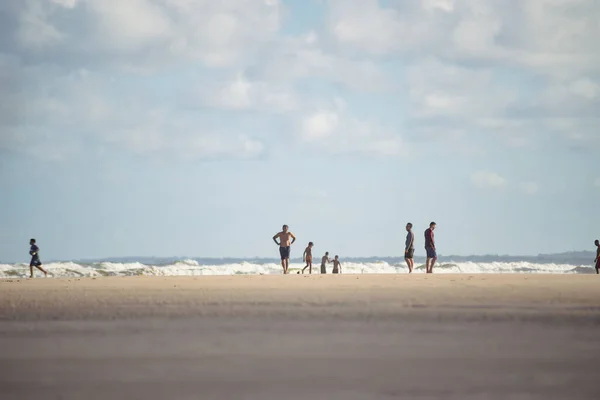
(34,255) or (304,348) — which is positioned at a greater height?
(34,255)

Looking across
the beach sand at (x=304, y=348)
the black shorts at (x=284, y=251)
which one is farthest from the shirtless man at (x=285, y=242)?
the beach sand at (x=304, y=348)

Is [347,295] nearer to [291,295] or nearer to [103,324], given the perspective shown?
[291,295]

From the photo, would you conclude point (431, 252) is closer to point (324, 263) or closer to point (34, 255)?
point (324, 263)

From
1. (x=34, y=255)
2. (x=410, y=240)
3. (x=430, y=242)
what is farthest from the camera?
(x=34, y=255)

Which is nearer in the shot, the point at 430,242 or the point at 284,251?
the point at 430,242

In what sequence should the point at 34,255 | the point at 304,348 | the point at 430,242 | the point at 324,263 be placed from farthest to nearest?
the point at 324,263 → the point at 34,255 → the point at 430,242 → the point at 304,348

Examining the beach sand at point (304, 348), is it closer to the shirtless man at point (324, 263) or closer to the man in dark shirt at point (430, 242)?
the man in dark shirt at point (430, 242)

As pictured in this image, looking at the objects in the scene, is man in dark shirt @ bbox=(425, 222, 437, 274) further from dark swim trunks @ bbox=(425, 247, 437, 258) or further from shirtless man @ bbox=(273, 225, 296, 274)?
shirtless man @ bbox=(273, 225, 296, 274)

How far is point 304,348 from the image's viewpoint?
757 centimetres

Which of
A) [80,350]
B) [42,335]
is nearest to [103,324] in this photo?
[42,335]

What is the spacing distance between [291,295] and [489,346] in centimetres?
758

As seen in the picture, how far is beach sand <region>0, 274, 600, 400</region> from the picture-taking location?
5.62 meters

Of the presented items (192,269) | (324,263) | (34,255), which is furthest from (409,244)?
(192,269)

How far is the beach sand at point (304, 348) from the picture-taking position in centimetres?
562
